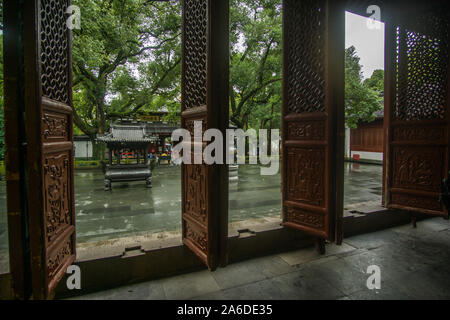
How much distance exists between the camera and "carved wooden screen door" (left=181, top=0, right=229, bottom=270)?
2.23 meters

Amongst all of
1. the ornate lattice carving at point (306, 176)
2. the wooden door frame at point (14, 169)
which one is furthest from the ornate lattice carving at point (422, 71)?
the wooden door frame at point (14, 169)

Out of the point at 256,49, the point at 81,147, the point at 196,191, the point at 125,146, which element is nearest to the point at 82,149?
the point at 81,147

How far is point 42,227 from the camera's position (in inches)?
68.6

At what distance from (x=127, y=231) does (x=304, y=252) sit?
312 cm

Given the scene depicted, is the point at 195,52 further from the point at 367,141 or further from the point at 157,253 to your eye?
the point at 367,141

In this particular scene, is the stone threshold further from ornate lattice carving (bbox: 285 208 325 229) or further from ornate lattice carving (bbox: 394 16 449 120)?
ornate lattice carving (bbox: 394 16 449 120)

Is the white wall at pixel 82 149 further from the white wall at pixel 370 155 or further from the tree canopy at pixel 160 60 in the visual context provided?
Answer: the white wall at pixel 370 155

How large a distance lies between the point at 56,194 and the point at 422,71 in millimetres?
5384

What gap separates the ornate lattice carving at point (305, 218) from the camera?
9.75ft

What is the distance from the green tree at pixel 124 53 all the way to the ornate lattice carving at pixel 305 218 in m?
9.56

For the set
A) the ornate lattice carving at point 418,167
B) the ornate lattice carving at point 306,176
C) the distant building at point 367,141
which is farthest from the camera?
the distant building at point 367,141

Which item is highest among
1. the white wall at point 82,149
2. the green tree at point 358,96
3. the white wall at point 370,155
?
the green tree at point 358,96

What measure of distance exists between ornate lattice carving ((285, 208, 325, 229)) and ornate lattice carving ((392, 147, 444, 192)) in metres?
2.15

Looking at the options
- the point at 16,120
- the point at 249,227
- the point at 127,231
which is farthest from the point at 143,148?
the point at 16,120
